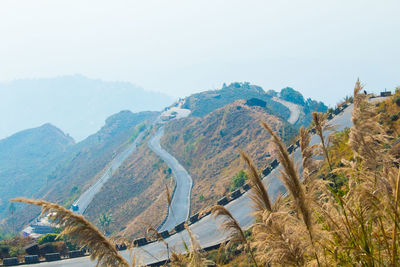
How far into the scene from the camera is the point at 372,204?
401 cm

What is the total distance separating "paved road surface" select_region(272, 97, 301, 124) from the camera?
13257 cm

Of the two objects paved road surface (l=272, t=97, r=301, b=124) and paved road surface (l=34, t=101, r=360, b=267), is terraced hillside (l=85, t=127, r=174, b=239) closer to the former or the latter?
paved road surface (l=34, t=101, r=360, b=267)

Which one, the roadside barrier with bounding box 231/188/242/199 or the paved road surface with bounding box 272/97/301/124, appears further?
the paved road surface with bounding box 272/97/301/124

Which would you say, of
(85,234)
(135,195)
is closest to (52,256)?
(85,234)

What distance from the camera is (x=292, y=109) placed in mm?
151125

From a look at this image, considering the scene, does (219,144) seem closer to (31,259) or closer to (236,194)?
(236,194)

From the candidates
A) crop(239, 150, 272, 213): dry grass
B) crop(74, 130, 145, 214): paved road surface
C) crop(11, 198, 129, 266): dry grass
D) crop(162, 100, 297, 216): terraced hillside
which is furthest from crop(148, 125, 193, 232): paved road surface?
crop(239, 150, 272, 213): dry grass

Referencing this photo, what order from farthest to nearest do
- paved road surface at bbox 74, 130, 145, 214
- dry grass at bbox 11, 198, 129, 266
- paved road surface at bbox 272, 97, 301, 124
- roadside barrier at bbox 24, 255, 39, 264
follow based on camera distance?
paved road surface at bbox 272, 97, 301, 124 → paved road surface at bbox 74, 130, 145, 214 → roadside barrier at bbox 24, 255, 39, 264 → dry grass at bbox 11, 198, 129, 266

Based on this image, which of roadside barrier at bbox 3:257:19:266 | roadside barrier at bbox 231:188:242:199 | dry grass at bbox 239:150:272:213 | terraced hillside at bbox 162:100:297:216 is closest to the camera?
dry grass at bbox 239:150:272:213

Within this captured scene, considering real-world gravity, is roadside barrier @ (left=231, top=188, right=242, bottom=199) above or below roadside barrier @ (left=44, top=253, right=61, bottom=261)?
below

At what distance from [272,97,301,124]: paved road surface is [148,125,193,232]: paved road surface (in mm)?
55144

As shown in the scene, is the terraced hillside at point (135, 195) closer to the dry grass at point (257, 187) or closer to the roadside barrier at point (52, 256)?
the roadside barrier at point (52, 256)

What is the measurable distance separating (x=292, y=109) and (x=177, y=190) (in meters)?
97.4

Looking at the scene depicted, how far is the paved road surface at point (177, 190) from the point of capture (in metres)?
53.0
